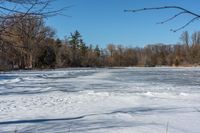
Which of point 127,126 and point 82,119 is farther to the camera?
point 82,119

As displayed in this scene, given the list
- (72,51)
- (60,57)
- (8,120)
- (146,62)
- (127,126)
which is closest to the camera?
(127,126)

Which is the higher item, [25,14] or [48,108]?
[25,14]

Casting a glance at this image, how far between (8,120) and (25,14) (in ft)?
20.0

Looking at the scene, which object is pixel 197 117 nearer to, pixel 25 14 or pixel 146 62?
pixel 25 14

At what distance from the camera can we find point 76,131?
25.2 feet

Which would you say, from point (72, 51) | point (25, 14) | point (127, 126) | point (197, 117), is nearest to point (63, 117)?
point (127, 126)

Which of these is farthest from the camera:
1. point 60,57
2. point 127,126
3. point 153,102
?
point 60,57

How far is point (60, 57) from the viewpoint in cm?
8012

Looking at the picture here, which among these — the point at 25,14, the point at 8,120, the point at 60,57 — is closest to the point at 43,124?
the point at 8,120

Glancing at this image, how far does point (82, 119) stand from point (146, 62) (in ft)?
329

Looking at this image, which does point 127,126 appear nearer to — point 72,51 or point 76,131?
point 76,131

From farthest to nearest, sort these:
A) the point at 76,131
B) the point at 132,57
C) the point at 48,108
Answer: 1. the point at 132,57
2. the point at 48,108
3. the point at 76,131

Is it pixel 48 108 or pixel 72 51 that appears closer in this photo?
pixel 48 108

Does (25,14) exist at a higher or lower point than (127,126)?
higher
